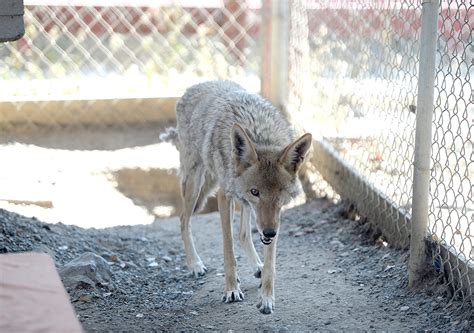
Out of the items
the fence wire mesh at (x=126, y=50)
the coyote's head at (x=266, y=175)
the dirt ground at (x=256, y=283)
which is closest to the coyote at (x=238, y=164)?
the coyote's head at (x=266, y=175)

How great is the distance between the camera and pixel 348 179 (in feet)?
18.3

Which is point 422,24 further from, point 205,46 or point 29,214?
point 205,46

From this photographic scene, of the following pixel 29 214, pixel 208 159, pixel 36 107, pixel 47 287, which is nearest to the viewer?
pixel 47 287

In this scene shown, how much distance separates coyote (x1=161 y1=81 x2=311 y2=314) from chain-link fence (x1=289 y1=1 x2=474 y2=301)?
69 centimetres

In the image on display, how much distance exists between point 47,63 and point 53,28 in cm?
46

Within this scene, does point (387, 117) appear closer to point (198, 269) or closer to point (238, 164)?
point (238, 164)

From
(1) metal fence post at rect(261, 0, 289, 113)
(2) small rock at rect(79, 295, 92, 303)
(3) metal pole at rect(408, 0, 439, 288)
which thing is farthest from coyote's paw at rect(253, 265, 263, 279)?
(1) metal fence post at rect(261, 0, 289, 113)

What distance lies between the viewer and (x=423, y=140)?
3908 millimetres

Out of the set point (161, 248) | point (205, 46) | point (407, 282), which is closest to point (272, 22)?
point (205, 46)

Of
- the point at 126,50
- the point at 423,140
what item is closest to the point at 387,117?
the point at 423,140

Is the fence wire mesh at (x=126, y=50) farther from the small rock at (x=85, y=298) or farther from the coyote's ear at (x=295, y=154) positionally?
the coyote's ear at (x=295, y=154)

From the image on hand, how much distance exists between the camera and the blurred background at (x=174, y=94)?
494 centimetres

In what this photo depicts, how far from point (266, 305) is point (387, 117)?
5.03 ft

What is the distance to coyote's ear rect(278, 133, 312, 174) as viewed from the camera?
13.0 feet
